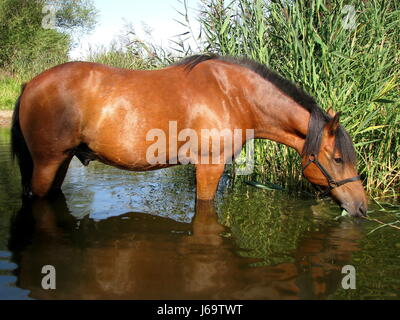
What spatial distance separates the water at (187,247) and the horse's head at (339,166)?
0.27 metres

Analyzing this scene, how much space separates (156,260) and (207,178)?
1.28 m

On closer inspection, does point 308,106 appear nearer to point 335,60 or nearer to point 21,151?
point 335,60

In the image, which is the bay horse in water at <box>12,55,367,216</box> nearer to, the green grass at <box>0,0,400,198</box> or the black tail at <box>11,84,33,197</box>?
the black tail at <box>11,84,33,197</box>

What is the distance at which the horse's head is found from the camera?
3.72 m

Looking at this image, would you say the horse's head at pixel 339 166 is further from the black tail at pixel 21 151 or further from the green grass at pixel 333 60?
the black tail at pixel 21 151

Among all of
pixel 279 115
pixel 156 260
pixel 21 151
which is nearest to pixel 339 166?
pixel 279 115

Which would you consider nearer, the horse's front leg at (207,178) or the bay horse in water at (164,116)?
the bay horse in water at (164,116)

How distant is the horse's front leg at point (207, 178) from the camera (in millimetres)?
3928

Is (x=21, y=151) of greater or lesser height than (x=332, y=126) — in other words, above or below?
below

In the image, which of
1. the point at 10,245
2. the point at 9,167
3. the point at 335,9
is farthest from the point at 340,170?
the point at 9,167

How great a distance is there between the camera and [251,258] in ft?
9.75

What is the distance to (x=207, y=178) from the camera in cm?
396

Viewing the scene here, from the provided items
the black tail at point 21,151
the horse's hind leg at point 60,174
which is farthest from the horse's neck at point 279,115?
the black tail at point 21,151
